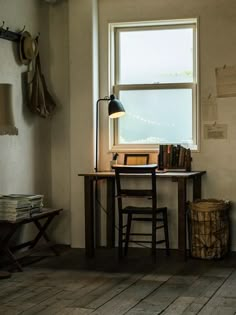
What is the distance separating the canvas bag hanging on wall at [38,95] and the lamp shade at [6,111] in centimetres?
102

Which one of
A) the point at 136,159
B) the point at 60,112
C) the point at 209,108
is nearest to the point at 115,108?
the point at 136,159

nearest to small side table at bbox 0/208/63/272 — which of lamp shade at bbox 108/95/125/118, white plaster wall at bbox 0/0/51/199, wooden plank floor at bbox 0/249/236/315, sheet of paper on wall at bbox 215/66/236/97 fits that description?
wooden plank floor at bbox 0/249/236/315

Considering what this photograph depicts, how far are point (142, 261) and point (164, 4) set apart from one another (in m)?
2.67

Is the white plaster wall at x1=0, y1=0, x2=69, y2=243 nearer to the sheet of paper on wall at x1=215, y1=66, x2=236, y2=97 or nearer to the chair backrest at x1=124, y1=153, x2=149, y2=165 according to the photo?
the chair backrest at x1=124, y1=153, x2=149, y2=165

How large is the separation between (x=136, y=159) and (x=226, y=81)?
125 cm

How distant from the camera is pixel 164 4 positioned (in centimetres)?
611

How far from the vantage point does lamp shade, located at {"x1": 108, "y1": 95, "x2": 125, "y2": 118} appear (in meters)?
5.94

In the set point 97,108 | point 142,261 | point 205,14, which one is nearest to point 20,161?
point 97,108

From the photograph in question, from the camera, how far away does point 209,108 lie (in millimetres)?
6035

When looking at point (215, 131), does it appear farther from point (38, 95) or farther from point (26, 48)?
point (26, 48)

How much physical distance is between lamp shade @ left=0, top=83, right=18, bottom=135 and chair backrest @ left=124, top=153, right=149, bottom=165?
1660mm

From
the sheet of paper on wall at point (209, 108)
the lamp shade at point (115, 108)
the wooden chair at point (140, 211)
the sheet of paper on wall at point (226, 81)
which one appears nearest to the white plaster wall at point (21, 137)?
the lamp shade at point (115, 108)

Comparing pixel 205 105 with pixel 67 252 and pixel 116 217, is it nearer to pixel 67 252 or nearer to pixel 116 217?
pixel 116 217

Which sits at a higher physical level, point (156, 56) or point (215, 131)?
point (156, 56)
